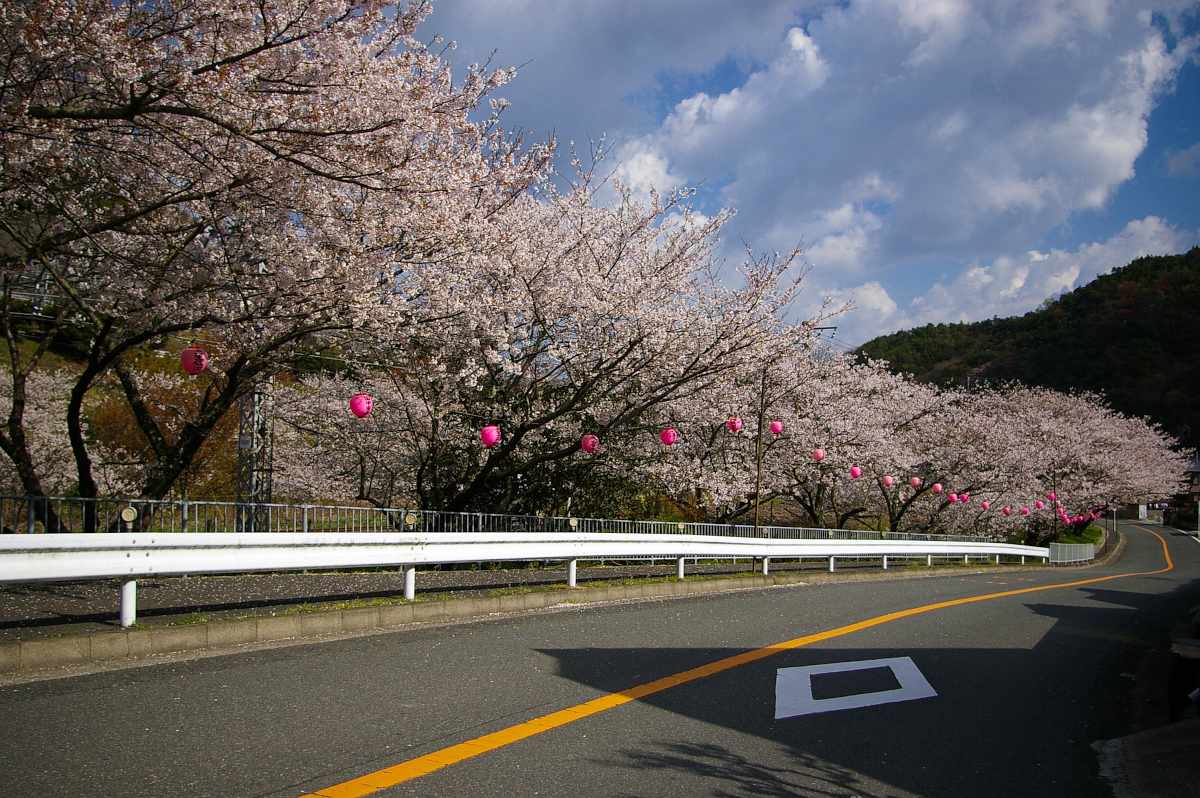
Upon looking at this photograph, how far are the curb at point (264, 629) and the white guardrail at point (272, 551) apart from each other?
35 centimetres

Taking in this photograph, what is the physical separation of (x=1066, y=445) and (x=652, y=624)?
44633 mm

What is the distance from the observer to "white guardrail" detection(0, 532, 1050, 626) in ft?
18.3

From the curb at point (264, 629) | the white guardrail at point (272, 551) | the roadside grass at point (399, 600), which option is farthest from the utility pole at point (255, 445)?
the curb at point (264, 629)

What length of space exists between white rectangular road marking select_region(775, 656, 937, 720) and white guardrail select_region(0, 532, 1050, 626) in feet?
13.0

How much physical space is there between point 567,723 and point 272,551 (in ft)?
11.7

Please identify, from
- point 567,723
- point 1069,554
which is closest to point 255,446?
point 567,723

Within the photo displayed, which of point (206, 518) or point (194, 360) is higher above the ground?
point (194, 360)

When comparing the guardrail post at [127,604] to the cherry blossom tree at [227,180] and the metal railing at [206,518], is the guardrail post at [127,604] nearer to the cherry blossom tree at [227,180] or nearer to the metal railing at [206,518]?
the metal railing at [206,518]

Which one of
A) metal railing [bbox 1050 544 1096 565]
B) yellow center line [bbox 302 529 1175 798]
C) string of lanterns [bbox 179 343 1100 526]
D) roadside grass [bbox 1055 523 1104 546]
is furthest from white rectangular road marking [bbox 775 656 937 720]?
roadside grass [bbox 1055 523 1104 546]

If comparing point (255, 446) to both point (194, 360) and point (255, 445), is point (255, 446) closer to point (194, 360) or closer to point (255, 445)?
point (255, 445)

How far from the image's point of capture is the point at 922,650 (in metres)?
7.82

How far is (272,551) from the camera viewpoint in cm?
713

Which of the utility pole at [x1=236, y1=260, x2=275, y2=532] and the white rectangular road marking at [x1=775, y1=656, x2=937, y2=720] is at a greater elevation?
the utility pole at [x1=236, y1=260, x2=275, y2=532]

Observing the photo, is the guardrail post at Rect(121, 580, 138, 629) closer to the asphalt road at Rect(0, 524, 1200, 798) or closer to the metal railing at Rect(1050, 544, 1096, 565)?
the asphalt road at Rect(0, 524, 1200, 798)
